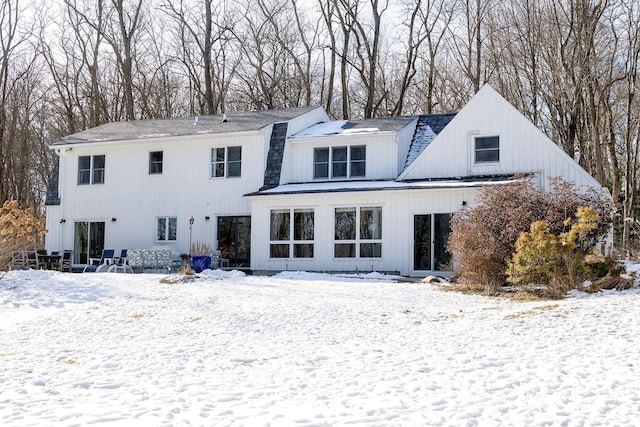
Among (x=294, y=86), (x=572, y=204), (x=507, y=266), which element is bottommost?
(x=507, y=266)

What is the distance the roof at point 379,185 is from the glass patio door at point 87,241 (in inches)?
279

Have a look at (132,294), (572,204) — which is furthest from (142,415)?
(572,204)

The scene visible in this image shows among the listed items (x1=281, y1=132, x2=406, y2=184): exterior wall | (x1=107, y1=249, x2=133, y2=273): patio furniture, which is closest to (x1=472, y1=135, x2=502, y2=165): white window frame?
(x1=281, y1=132, x2=406, y2=184): exterior wall

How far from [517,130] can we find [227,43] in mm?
21530

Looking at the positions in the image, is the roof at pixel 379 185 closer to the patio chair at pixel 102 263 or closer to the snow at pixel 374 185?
the snow at pixel 374 185

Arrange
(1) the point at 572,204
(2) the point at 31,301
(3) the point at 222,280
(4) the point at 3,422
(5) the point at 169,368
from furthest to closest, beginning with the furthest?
(3) the point at 222,280 < (1) the point at 572,204 < (2) the point at 31,301 < (5) the point at 169,368 < (4) the point at 3,422

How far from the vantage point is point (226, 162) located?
23297 millimetres

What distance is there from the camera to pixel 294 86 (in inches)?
1454

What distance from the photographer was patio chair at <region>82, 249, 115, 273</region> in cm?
2198

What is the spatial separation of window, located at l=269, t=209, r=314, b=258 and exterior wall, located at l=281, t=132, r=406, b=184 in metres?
2.21

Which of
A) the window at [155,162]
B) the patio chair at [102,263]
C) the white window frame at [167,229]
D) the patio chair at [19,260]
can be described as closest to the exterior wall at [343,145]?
the white window frame at [167,229]

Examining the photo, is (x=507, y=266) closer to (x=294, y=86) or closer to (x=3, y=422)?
(x=3, y=422)

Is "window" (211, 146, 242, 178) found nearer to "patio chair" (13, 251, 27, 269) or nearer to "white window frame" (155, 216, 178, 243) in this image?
"white window frame" (155, 216, 178, 243)

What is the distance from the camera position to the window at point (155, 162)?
24.2m
